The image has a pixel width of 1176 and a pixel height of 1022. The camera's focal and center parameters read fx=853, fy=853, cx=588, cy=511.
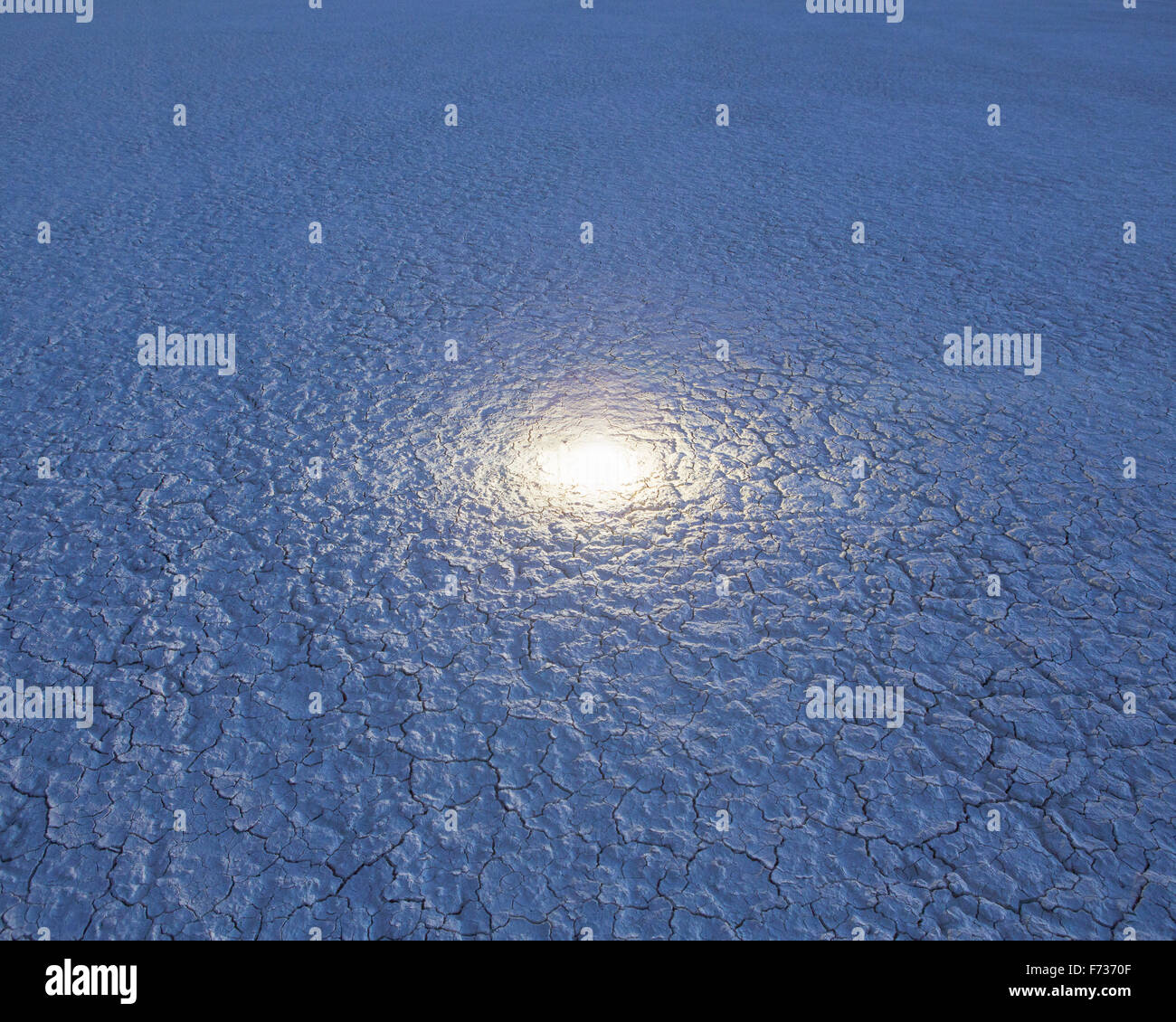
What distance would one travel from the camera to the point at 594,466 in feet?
10.6

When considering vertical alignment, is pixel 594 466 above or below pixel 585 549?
above

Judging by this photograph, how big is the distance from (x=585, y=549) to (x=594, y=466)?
0.49 m

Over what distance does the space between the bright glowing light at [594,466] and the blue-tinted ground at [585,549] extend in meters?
0.08

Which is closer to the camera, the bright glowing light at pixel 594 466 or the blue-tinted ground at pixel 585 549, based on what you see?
the blue-tinted ground at pixel 585 549

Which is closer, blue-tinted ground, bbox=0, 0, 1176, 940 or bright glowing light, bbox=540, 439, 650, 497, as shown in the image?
blue-tinted ground, bbox=0, 0, 1176, 940

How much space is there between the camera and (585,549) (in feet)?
9.29

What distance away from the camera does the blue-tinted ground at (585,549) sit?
195 cm

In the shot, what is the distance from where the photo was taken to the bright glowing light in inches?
123

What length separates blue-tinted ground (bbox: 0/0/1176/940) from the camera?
195 cm

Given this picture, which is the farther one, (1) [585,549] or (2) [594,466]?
(2) [594,466]

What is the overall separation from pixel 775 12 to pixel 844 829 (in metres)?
12.6

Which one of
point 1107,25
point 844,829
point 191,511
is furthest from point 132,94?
point 1107,25

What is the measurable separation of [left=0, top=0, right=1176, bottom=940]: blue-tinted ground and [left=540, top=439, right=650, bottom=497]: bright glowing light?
0.08 meters

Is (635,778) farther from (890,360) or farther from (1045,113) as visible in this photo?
(1045,113)
